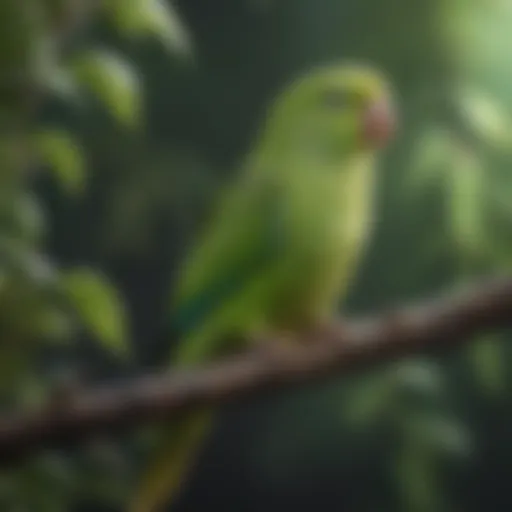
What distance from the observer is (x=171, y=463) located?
1277mm

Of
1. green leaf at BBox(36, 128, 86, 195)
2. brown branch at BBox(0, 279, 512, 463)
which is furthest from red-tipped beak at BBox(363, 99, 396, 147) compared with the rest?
green leaf at BBox(36, 128, 86, 195)

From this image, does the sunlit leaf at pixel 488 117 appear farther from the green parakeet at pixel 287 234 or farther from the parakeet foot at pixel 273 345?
the parakeet foot at pixel 273 345

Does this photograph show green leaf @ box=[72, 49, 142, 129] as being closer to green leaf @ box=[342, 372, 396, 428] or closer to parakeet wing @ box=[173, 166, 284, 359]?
parakeet wing @ box=[173, 166, 284, 359]

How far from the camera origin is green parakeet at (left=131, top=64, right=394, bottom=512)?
49.7 inches

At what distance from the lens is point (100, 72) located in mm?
1262

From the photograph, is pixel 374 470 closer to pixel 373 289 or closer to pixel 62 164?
pixel 373 289

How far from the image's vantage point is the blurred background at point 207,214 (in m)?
1.28

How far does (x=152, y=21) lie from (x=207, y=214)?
17 centimetres

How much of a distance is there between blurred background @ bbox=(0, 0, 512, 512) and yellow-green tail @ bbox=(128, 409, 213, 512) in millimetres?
13

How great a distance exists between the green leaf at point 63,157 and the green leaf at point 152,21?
0.35ft

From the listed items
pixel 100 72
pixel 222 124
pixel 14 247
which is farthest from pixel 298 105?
pixel 14 247

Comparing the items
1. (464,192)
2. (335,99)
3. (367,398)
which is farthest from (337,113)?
(367,398)

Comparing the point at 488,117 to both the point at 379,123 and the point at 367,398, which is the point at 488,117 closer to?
the point at 379,123

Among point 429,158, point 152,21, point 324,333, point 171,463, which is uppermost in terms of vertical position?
point 152,21
